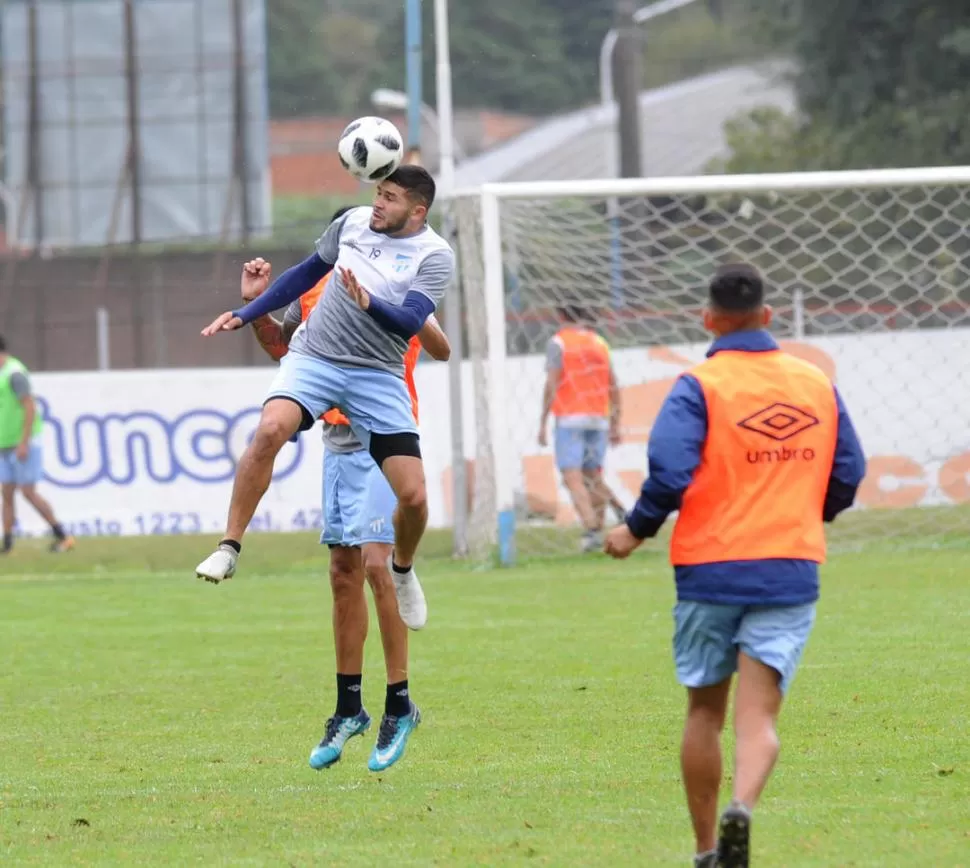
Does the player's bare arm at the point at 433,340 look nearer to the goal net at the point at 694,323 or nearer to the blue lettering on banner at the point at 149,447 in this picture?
the goal net at the point at 694,323

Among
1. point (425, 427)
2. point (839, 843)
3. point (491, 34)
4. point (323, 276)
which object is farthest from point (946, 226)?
point (491, 34)

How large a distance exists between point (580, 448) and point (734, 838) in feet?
38.7

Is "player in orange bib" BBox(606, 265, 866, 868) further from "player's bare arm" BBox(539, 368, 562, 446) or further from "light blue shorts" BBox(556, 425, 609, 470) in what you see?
"light blue shorts" BBox(556, 425, 609, 470)

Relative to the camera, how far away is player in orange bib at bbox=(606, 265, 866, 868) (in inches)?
217

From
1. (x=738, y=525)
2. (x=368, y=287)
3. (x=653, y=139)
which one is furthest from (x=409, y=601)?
(x=653, y=139)

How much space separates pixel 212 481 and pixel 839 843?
1455 cm

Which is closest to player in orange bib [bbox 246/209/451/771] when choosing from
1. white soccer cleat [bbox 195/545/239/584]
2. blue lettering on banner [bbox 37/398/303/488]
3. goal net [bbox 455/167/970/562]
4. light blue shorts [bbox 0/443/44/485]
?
white soccer cleat [bbox 195/545/239/584]

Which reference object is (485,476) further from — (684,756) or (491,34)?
(491,34)

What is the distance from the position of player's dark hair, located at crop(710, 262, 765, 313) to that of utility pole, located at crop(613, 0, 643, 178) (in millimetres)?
22534

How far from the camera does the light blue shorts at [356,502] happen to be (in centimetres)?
803

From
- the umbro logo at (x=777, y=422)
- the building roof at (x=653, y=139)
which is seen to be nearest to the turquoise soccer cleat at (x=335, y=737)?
the umbro logo at (x=777, y=422)

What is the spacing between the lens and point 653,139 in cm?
6375

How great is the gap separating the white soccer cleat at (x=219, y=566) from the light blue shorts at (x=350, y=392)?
0.71 m

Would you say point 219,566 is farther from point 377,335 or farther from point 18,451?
point 18,451
